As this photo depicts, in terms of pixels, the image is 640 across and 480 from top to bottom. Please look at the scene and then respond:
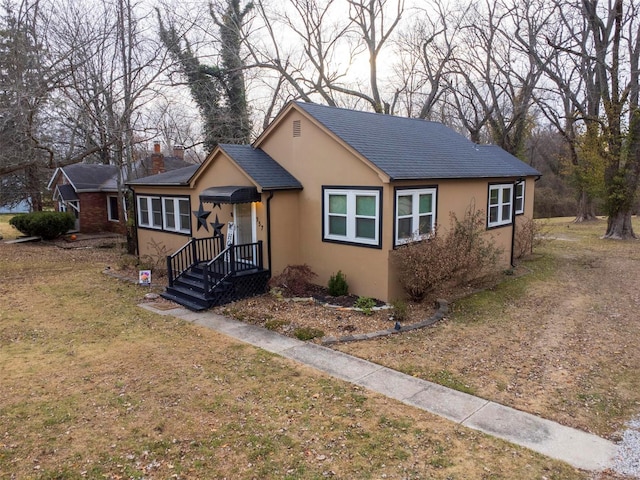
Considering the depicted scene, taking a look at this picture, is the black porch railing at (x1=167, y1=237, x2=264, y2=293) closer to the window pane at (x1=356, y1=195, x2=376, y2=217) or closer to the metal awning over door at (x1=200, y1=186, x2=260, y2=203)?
the metal awning over door at (x1=200, y1=186, x2=260, y2=203)

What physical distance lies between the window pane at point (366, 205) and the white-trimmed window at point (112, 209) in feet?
61.8

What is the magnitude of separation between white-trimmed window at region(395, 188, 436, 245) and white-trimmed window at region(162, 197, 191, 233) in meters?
7.19

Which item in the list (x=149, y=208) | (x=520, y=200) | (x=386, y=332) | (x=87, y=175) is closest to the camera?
(x=386, y=332)

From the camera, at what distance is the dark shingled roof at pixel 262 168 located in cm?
1138

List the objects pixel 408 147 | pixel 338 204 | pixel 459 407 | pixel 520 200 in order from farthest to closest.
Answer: pixel 520 200 < pixel 408 147 < pixel 338 204 < pixel 459 407

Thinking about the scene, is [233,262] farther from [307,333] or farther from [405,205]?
[405,205]

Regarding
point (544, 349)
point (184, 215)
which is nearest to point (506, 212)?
point (544, 349)

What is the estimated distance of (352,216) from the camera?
10.9m

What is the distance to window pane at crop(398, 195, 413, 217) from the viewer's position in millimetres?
10484

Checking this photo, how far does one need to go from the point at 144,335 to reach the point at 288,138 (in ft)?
20.9

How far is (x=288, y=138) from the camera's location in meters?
12.2

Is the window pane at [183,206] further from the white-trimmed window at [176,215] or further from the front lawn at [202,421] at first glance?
the front lawn at [202,421]

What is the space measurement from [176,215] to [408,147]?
7971 mm

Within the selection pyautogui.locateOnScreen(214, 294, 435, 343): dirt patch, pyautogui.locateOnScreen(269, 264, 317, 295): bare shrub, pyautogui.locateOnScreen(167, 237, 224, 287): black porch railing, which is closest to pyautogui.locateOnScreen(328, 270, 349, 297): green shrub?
pyautogui.locateOnScreen(214, 294, 435, 343): dirt patch
